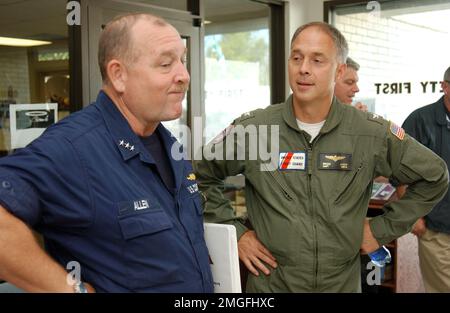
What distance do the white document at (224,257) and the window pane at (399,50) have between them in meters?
3.94

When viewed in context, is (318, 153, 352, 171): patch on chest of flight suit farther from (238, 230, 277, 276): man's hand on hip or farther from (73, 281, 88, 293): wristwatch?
(73, 281, 88, 293): wristwatch

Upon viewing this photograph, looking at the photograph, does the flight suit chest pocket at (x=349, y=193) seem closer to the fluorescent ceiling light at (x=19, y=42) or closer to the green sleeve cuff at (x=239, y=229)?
the green sleeve cuff at (x=239, y=229)

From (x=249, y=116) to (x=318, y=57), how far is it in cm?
34

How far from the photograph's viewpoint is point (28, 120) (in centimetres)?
337

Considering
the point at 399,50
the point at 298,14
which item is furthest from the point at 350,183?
the point at 298,14

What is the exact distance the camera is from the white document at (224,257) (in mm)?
1538

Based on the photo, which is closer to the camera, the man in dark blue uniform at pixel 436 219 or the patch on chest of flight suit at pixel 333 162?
the patch on chest of flight suit at pixel 333 162

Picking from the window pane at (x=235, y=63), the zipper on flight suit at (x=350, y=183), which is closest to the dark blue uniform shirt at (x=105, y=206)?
the zipper on flight suit at (x=350, y=183)

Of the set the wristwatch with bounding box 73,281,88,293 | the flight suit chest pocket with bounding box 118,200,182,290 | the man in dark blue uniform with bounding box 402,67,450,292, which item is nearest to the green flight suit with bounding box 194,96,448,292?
the flight suit chest pocket with bounding box 118,200,182,290

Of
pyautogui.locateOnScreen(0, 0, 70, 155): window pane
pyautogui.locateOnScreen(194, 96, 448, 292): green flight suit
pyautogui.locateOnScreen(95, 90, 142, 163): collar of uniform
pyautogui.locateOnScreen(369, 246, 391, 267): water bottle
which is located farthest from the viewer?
pyautogui.locateOnScreen(0, 0, 70, 155): window pane

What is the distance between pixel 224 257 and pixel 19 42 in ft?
8.00

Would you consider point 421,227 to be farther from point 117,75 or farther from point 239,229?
point 117,75

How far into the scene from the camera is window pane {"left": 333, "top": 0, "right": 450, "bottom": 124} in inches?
195

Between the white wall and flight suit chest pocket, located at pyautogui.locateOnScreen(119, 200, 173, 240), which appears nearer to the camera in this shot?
flight suit chest pocket, located at pyautogui.locateOnScreen(119, 200, 173, 240)
